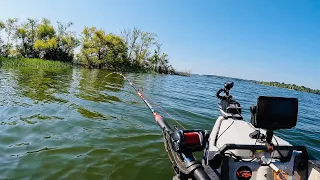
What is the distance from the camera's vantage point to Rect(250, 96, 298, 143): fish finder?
253 centimetres

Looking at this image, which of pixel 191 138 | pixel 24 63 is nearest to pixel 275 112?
pixel 191 138

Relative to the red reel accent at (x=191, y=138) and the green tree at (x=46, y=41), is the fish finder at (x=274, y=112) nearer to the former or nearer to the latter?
the red reel accent at (x=191, y=138)

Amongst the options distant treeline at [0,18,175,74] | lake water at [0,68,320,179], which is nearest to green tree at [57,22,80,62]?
distant treeline at [0,18,175,74]

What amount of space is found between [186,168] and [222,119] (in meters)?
2.97

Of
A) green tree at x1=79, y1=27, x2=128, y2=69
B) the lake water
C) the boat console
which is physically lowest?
the lake water

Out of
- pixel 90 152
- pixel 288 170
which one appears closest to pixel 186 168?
pixel 288 170

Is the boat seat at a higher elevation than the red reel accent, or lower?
lower

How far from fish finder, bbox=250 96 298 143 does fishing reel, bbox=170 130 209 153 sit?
0.69 metres

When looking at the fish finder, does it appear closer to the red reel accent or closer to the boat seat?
the red reel accent

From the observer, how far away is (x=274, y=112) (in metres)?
2.57

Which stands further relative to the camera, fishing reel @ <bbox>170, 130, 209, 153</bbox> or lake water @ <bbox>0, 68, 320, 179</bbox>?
lake water @ <bbox>0, 68, 320, 179</bbox>

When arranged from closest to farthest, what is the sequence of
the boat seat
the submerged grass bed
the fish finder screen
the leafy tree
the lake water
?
the fish finder screen → the boat seat → the lake water → the submerged grass bed → the leafy tree

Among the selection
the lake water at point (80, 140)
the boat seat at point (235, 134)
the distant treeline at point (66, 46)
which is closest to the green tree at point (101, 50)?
the distant treeline at point (66, 46)

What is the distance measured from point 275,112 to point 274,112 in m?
0.01
